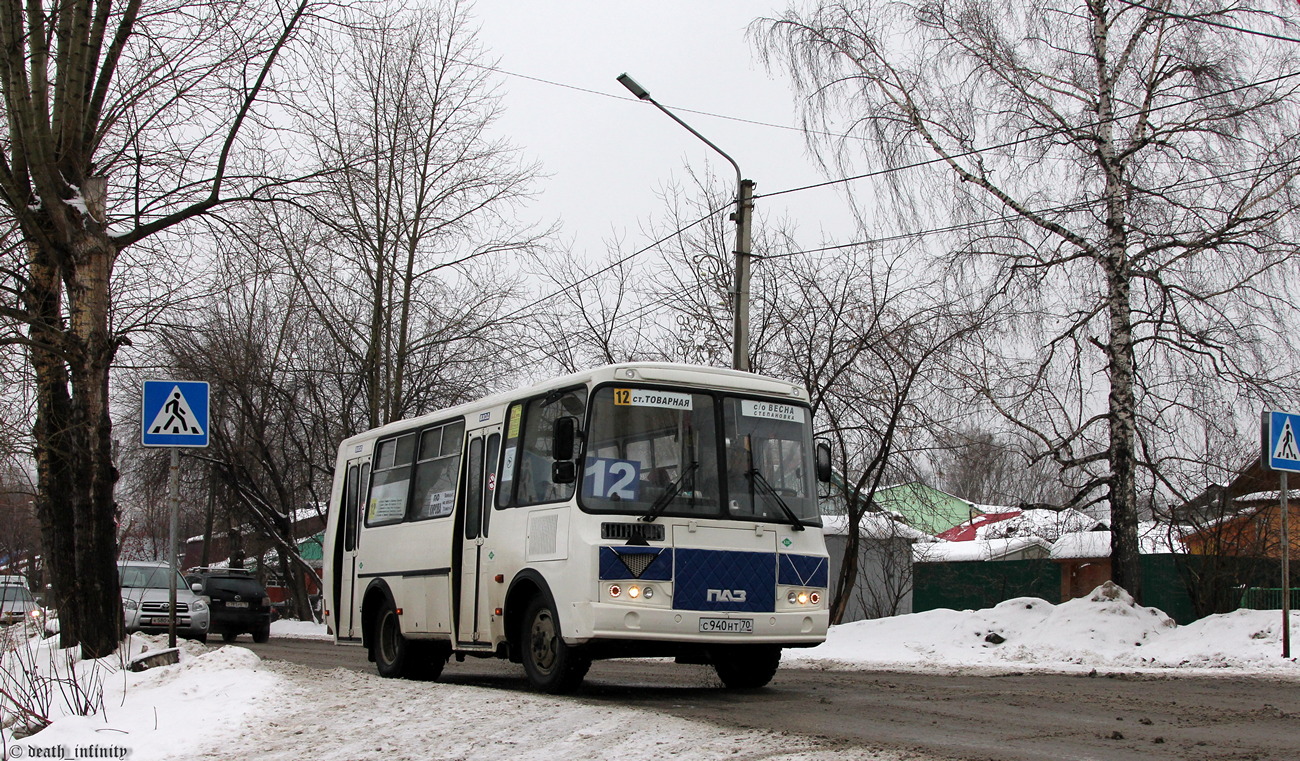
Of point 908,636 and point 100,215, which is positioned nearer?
point 100,215

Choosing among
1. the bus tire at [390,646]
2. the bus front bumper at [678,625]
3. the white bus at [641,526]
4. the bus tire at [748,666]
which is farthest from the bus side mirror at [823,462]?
the bus tire at [390,646]

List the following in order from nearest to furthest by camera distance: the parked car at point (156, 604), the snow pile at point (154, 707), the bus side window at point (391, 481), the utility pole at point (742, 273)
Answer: the snow pile at point (154, 707), the bus side window at point (391, 481), the utility pole at point (742, 273), the parked car at point (156, 604)

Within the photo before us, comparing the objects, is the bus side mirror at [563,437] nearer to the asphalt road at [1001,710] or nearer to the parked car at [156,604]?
the asphalt road at [1001,710]

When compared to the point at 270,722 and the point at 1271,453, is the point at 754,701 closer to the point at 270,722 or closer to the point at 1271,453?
the point at 270,722

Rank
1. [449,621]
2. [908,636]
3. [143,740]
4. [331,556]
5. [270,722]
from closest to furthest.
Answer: [143,740]
[270,722]
[449,621]
[331,556]
[908,636]

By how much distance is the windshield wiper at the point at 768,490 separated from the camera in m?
11.4

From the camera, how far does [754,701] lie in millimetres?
10641

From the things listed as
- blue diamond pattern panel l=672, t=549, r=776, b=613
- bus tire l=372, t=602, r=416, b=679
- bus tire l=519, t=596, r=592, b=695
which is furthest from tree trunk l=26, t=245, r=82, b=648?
blue diamond pattern panel l=672, t=549, r=776, b=613

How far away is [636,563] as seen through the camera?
10703mm

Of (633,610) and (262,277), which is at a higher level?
(262,277)

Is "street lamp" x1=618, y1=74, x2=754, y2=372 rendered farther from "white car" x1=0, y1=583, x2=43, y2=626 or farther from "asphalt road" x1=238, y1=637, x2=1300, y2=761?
"white car" x1=0, y1=583, x2=43, y2=626

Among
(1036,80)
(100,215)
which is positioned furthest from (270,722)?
(1036,80)

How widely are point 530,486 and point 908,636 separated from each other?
335 inches

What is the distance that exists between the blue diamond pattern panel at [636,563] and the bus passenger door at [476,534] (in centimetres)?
219
